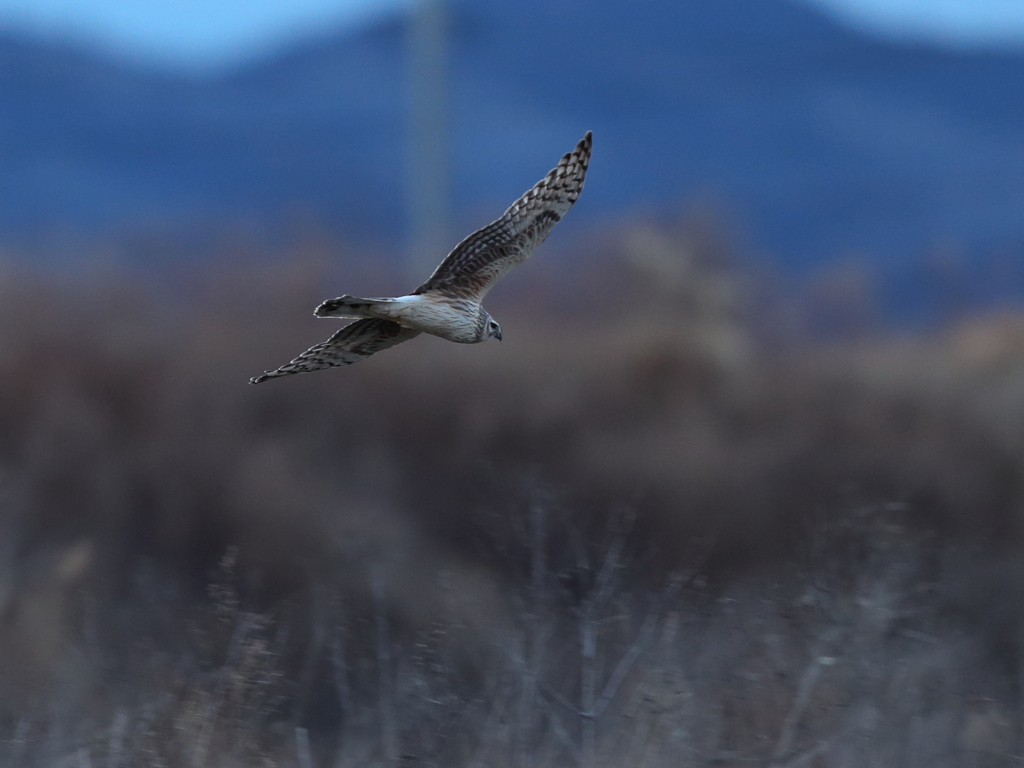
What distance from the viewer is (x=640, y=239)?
16.4m

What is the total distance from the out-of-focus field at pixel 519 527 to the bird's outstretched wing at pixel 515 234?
1.02m

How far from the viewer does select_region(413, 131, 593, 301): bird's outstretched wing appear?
5152 mm

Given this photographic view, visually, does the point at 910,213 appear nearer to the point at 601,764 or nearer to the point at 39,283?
the point at 39,283

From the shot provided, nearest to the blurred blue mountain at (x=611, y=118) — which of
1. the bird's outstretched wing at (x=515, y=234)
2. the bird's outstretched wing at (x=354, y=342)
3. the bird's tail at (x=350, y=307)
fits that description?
the bird's outstretched wing at (x=515, y=234)

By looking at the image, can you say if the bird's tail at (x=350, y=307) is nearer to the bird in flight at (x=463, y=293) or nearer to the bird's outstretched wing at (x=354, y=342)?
the bird in flight at (x=463, y=293)

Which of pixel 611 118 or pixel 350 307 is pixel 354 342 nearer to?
pixel 350 307

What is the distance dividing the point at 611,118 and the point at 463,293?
269ft

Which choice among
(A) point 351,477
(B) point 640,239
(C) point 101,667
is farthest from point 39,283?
(C) point 101,667

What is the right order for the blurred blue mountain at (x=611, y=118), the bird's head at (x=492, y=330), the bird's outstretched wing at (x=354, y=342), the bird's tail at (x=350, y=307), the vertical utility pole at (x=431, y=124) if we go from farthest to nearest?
the blurred blue mountain at (x=611, y=118) → the vertical utility pole at (x=431, y=124) → the bird's head at (x=492, y=330) → the bird's outstretched wing at (x=354, y=342) → the bird's tail at (x=350, y=307)

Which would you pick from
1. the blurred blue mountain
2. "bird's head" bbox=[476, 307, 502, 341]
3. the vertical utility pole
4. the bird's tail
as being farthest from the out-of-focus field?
the blurred blue mountain

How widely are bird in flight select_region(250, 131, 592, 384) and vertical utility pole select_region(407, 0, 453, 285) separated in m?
7.94

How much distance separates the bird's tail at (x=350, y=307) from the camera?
4.24 metres

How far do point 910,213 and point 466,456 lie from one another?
61.2m

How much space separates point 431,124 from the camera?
13.3 meters
